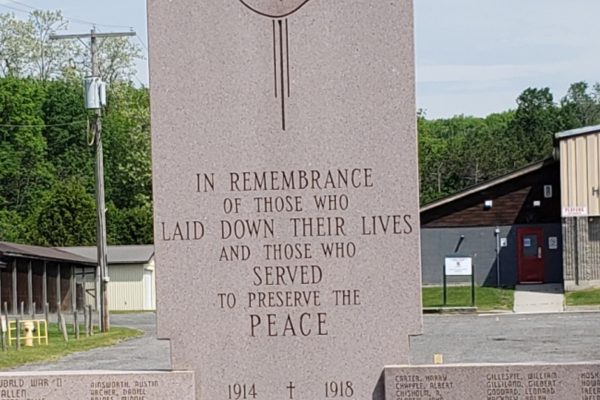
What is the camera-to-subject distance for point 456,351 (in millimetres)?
23469

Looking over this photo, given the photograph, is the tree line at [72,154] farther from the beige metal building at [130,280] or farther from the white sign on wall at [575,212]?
the white sign on wall at [575,212]

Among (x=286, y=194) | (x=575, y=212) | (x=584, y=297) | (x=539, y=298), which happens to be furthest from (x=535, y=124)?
(x=286, y=194)

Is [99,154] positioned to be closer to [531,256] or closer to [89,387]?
[531,256]

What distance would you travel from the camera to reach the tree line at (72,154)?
71562mm

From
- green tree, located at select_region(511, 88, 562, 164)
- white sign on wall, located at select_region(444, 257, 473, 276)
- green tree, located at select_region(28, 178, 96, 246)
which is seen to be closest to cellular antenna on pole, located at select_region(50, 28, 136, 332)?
white sign on wall, located at select_region(444, 257, 473, 276)

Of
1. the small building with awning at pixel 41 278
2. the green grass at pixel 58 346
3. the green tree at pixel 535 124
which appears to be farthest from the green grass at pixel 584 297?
the green tree at pixel 535 124

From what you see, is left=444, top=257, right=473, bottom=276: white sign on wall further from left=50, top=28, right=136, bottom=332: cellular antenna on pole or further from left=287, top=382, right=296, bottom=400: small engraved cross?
left=287, top=382, right=296, bottom=400: small engraved cross

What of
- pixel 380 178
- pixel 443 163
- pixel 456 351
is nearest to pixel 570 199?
pixel 456 351

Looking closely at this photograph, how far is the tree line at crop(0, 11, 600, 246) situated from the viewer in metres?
71.6

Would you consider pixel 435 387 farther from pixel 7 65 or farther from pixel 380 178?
pixel 7 65

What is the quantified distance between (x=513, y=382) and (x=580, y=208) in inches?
1529

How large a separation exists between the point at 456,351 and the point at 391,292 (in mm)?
15999

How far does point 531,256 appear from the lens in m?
49.2

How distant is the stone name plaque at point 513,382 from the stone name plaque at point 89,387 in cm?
168
